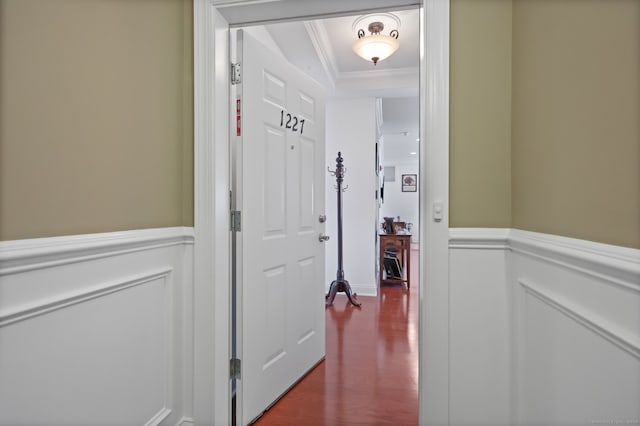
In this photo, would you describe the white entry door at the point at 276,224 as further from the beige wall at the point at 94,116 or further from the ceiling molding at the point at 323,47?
the ceiling molding at the point at 323,47

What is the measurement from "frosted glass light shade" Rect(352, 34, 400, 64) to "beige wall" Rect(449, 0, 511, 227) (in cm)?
146

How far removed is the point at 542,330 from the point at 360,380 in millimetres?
1329

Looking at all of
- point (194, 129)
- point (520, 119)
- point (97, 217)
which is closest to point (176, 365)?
point (97, 217)

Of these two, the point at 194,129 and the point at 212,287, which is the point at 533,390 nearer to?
the point at 212,287

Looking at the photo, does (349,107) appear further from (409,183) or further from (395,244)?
(409,183)

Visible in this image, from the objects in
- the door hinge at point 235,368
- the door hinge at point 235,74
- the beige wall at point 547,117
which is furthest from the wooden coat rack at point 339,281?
the beige wall at point 547,117

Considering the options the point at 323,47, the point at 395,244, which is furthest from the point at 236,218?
the point at 395,244

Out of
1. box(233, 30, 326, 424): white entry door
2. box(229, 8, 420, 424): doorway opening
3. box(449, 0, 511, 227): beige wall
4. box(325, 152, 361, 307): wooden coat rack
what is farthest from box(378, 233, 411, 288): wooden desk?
box(449, 0, 511, 227): beige wall

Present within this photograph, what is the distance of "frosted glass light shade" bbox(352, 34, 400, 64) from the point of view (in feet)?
9.09

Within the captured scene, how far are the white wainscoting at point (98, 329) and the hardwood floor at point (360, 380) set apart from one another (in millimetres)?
638

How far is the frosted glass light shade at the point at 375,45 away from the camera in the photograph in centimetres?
277

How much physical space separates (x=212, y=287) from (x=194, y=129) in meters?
0.72

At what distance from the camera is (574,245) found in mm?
905

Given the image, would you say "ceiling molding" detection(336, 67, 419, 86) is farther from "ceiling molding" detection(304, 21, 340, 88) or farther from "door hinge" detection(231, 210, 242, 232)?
"door hinge" detection(231, 210, 242, 232)
